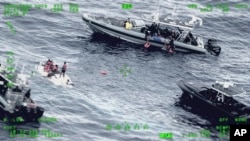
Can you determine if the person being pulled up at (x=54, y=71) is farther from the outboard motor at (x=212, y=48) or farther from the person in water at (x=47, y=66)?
the outboard motor at (x=212, y=48)

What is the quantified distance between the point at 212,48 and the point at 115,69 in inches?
775

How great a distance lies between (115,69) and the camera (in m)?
96.8

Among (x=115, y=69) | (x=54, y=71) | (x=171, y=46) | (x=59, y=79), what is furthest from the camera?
(x=171, y=46)

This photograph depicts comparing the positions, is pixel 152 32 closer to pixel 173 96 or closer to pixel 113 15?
pixel 113 15

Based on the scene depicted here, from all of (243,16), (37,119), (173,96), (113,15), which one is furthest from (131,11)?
(37,119)

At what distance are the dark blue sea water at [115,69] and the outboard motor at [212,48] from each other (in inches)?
38.0

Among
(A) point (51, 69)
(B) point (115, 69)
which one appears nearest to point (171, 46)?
(B) point (115, 69)

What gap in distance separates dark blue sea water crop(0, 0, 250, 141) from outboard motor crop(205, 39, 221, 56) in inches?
38.0

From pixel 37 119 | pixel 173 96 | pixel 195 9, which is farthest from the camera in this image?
pixel 195 9

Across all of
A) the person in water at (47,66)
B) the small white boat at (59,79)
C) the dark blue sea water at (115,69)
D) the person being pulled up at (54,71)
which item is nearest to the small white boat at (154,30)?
the dark blue sea water at (115,69)

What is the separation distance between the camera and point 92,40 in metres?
107

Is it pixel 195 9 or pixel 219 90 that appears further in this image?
pixel 195 9

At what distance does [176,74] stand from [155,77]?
4.11m

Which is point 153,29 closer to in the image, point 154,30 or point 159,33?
point 154,30
